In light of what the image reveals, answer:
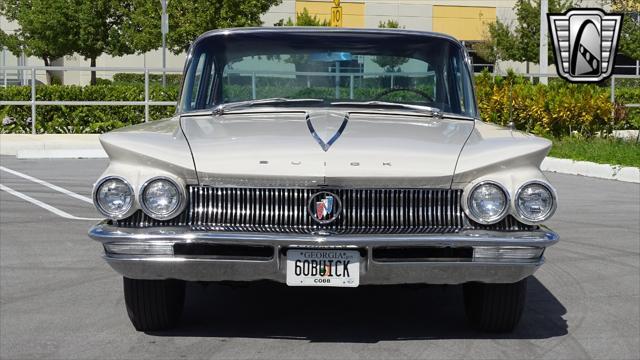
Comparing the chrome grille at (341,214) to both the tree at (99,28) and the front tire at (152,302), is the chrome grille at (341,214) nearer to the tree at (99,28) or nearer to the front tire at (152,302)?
the front tire at (152,302)

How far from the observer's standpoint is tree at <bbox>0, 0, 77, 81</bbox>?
5394 centimetres

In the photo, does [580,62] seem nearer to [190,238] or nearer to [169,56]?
[190,238]

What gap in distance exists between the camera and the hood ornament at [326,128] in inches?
208

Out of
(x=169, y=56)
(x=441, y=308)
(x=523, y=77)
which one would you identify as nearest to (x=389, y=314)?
(x=441, y=308)

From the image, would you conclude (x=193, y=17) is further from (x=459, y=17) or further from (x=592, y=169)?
(x=592, y=169)

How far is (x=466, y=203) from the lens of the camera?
511cm

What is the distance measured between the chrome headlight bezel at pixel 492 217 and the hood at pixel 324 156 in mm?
130

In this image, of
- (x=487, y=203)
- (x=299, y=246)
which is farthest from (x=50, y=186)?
(x=487, y=203)

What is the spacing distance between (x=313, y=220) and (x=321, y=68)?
1.86 m

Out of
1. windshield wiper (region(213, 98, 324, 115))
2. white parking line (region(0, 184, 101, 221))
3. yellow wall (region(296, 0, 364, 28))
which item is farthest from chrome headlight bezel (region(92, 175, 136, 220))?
yellow wall (region(296, 0, 364, 28))

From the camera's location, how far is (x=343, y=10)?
6500cm

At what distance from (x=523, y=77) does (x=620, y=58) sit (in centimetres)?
4577

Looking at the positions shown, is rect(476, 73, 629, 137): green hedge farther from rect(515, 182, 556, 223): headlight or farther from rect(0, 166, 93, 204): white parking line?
rect(515, 182, 556, 223): headlight

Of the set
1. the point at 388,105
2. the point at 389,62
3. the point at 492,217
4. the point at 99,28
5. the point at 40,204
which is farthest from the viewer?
the point at 99,28
